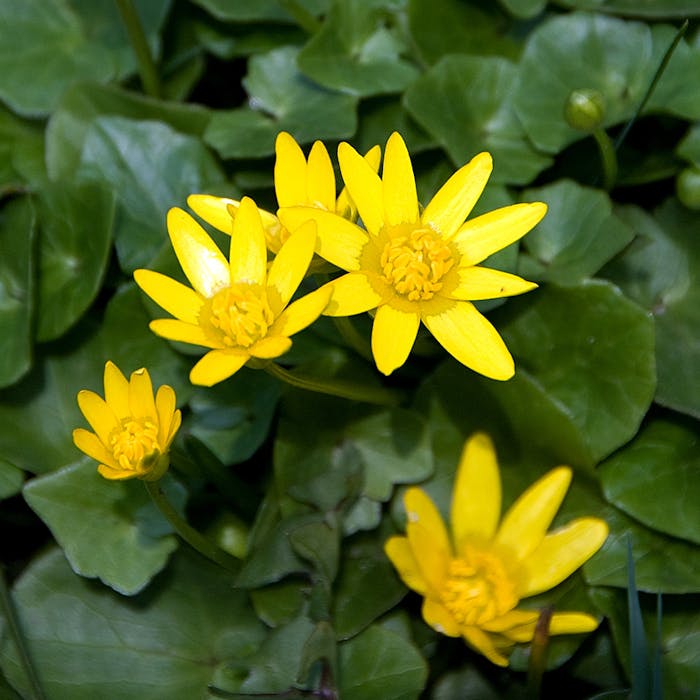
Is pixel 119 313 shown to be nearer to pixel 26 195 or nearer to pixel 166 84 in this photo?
pixel 26 195

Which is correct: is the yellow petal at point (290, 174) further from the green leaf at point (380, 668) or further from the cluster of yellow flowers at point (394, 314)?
the green leaf at point (380, 668)

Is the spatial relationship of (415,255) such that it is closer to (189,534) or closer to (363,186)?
(363,186)

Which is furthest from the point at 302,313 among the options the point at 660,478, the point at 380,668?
the point at 660,478

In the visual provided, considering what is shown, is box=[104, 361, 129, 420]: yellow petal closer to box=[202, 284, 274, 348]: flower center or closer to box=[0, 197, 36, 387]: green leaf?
box=[202, 284, 274, 348]: flower center

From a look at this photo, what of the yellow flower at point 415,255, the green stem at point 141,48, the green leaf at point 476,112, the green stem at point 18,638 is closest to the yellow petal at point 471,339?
the yellow flower at point 415,255

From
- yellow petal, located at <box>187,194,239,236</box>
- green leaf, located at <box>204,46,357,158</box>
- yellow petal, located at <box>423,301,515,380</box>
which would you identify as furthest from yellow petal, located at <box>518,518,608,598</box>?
green leaf, located at <box>204,46,357,158</box>

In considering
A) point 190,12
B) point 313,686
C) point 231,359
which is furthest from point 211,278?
point 190,12
